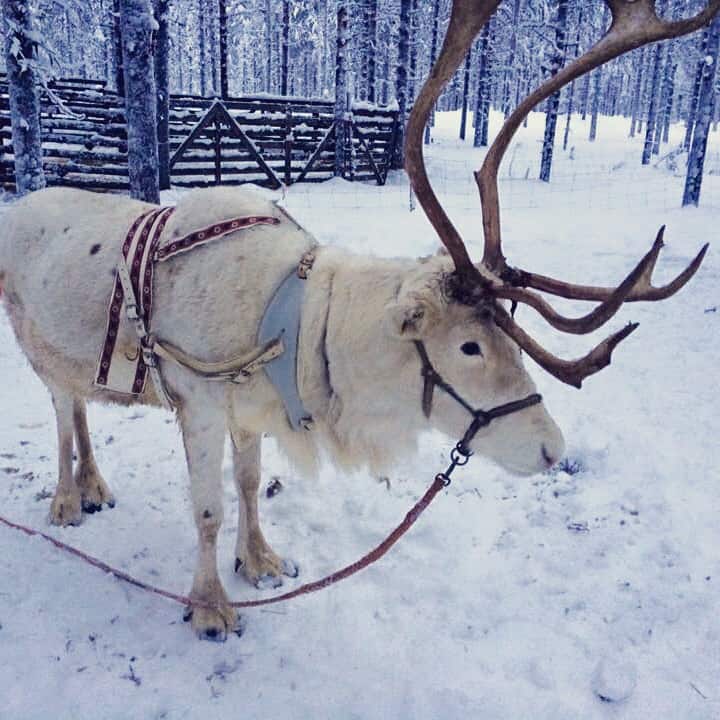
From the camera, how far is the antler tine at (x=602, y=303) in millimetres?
1892

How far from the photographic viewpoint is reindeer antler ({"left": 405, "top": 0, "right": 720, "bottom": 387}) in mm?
2107

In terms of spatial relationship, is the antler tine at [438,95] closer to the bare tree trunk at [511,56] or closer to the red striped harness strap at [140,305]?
the red striped harness strap at [140,305]

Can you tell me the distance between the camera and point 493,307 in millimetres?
2236

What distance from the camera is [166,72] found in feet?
50.2

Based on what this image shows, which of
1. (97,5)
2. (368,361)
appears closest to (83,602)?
(368,361)

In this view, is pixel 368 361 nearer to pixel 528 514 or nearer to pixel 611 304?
pixel 611 304

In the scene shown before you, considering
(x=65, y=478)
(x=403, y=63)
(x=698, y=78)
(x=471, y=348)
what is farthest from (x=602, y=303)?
(x=698, y=78)

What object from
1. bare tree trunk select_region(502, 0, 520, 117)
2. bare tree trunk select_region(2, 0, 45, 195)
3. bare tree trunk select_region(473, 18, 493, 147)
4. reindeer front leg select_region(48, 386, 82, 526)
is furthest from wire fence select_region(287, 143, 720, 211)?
bare tree trunk select_region(502, 0, 520, 117)

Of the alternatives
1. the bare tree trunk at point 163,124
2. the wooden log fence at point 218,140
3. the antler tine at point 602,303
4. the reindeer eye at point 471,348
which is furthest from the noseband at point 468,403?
the bare tree trunk at point 163,124

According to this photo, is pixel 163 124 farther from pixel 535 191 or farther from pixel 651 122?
pixel 651 122

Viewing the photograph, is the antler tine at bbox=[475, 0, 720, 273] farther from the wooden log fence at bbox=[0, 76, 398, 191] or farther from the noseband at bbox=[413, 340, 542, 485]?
the wooden log fence at bbox=[0, 76, 398, 191]

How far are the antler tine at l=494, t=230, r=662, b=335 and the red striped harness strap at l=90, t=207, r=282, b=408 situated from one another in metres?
1.17

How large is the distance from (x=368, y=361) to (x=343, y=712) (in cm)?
135

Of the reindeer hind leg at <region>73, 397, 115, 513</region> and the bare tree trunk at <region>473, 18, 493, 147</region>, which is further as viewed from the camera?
the bare tree trunk at <region>473, 18, 493, 147</region>
